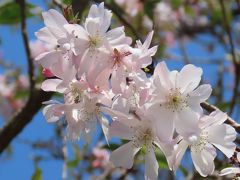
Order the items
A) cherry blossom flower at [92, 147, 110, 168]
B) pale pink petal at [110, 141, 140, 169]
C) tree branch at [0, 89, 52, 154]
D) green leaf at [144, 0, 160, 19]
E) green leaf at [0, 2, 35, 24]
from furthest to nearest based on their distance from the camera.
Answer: cherry blossom flower at [92, 147, 110, 168] → green leaf at [144, 0, 160, 19] → green leaf at [0, 2, 35, 24] → tree branch at [0, 89, 52, 154] → pale pink petal at [110, 141, 140, 169]

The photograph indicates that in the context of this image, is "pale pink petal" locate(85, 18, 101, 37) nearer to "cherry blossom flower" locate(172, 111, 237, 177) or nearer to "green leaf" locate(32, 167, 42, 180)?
"cherry blossom flower" locate(172, 111, 237, 177)

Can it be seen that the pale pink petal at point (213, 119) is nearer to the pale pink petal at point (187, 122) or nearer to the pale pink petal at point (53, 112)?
the pale pink petal at point (187, 122)

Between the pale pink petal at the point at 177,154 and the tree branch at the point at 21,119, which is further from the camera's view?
the tree branch at the point at 21,119

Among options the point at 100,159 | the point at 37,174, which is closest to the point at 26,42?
the point at 37,174

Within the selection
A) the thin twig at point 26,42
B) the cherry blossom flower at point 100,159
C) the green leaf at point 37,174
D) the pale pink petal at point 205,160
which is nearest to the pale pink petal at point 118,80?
the pale pink petal at point 205,160

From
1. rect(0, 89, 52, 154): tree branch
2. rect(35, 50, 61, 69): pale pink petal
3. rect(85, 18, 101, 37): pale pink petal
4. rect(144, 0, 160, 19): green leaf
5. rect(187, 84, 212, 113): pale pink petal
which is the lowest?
rect(0, 89, 52, 154): tree branch

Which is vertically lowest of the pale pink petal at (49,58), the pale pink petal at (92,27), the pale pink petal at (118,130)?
the pale pink petal at (118,130)

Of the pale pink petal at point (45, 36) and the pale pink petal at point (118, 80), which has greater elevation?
the pale pink petal at point (45, 36)

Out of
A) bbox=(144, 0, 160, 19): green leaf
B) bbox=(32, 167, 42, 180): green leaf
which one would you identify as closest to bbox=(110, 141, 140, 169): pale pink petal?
bbox=(32, 167, 42, 180): green leaf

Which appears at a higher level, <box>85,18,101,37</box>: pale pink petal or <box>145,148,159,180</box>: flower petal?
<box>85,18,101,37</box>: pale pink petal

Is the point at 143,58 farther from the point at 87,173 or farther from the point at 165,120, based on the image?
the point at 87,173
